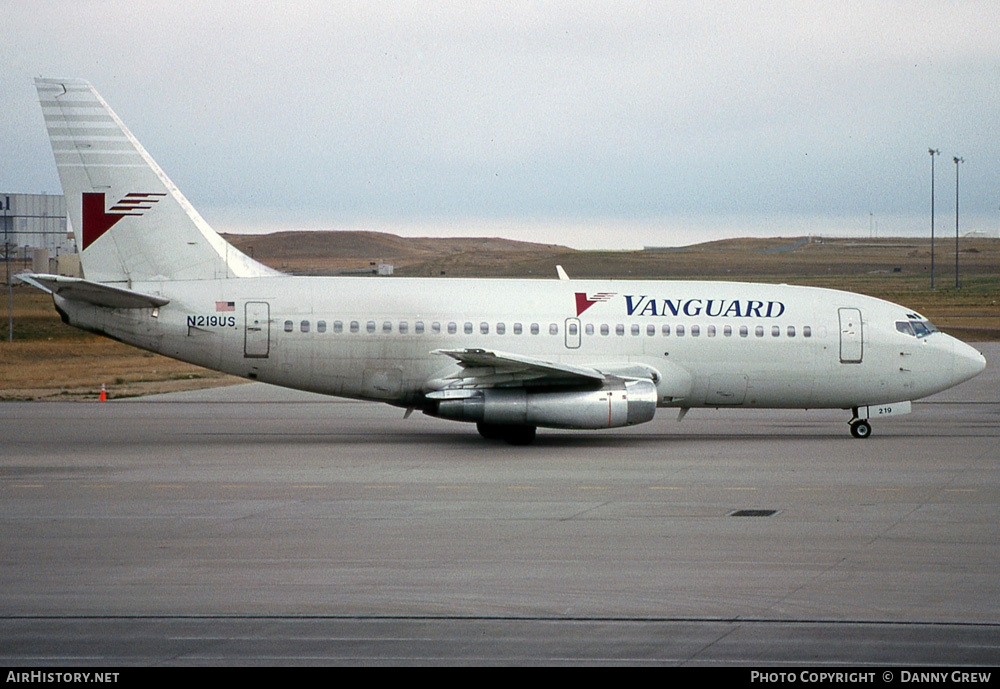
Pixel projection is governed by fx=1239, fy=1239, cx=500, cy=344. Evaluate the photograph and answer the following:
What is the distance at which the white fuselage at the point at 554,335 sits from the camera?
27047mm

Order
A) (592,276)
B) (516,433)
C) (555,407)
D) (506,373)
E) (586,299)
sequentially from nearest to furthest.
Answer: (555,407), (506,373), (516,433), (586,299), (592,276)

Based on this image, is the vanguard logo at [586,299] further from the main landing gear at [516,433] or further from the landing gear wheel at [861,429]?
the landing gear wheel at [861,429]

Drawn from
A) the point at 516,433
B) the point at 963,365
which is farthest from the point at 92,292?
the point at 963,365

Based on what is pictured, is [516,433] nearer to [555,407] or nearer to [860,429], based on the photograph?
[555,407]

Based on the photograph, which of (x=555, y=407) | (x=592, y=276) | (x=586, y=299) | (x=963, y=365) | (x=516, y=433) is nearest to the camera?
(x=555, y=407)

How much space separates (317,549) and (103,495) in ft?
19.4

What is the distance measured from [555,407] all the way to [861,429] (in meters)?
7.84

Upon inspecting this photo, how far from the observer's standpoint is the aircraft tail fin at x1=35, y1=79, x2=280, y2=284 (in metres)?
27.1

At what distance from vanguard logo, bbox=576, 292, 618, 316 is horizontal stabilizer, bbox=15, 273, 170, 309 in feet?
29.8

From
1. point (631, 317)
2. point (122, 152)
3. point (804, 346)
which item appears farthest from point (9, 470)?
point (804, 346)

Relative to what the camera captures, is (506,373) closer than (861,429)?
Yes

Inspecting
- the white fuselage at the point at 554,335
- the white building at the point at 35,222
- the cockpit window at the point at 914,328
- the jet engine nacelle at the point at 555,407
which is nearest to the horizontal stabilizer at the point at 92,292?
the white fuselage at the point at 554,335

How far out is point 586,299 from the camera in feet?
92.9

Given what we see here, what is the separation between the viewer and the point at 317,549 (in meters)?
15.2
